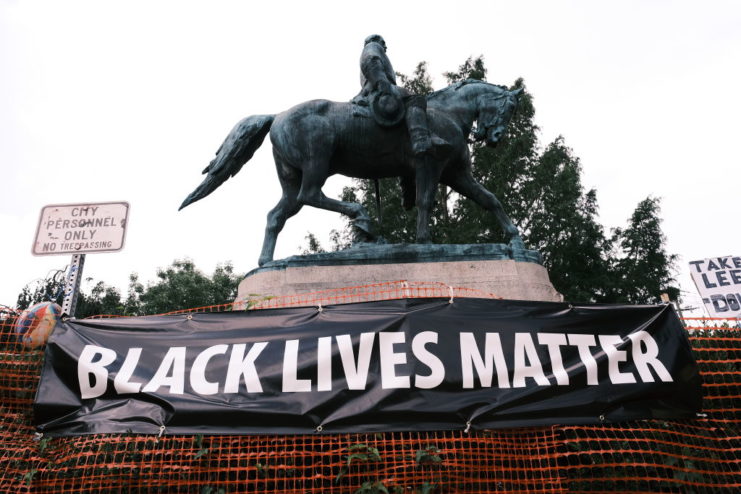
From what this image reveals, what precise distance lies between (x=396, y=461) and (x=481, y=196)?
426 centimetres

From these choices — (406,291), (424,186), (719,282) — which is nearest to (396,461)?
(406,291)

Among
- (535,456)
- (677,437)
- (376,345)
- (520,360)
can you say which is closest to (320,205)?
(376,345)

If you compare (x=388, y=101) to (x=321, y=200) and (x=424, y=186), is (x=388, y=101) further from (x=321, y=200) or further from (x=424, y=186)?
(x=321, y=200)

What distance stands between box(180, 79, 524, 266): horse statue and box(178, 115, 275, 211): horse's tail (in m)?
0.01

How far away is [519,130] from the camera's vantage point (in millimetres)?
23734

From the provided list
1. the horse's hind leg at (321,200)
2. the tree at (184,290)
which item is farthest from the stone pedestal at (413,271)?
the tree at (184,290)

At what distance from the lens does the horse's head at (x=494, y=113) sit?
23.1 ft

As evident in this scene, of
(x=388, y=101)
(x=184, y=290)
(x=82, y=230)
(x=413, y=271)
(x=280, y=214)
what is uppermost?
(x=184, y=290)

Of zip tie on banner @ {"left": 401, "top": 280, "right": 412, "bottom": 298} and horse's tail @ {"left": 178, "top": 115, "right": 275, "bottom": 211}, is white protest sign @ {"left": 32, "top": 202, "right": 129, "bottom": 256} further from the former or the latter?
zip tie on banner @ {"left": 401, "top": 280, "right": 412, "bottom": 298}

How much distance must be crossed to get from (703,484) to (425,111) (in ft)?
15.9

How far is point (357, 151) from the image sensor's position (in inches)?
→ 270

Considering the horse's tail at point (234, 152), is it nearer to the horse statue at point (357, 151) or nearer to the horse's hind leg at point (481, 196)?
the horse statue at point (357, 151)

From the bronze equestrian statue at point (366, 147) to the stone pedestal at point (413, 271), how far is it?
14.8 inches

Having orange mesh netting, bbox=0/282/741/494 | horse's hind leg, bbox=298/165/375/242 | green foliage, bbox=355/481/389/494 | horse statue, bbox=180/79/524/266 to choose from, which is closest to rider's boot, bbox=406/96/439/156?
horse statue, bbox=180/79/524/266
